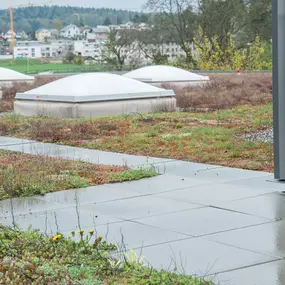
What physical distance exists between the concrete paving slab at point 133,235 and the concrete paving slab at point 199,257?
0.57 ft

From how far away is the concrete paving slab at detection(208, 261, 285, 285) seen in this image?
595cm

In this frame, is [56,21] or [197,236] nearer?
[197,236]

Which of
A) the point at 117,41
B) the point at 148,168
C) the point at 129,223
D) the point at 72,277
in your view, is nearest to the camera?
the point at 72,277

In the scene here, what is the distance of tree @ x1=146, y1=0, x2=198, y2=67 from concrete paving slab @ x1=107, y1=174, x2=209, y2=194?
55.0 meters

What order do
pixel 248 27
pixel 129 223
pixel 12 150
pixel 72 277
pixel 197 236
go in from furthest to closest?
pixel 248 27 < pixel 12 150 < pixel 129 223 < pixel 197 236 < pixel 72 277

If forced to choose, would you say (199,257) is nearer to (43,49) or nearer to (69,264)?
(69,264)

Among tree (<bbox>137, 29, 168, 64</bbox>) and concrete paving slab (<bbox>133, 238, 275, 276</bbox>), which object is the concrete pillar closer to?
concrete paving slab (<bbox>133, 238, 275, 276</bbox>)

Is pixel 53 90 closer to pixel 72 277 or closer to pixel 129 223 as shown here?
pixel 129 223

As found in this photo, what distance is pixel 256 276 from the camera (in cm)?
612

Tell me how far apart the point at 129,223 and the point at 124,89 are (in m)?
15.3

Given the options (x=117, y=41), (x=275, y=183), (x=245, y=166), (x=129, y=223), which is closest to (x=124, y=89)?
(x=245, y=166)

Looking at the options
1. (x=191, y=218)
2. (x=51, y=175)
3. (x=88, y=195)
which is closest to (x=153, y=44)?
(x=51, y=175)

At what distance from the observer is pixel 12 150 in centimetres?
1485

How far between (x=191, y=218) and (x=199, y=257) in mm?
1681
